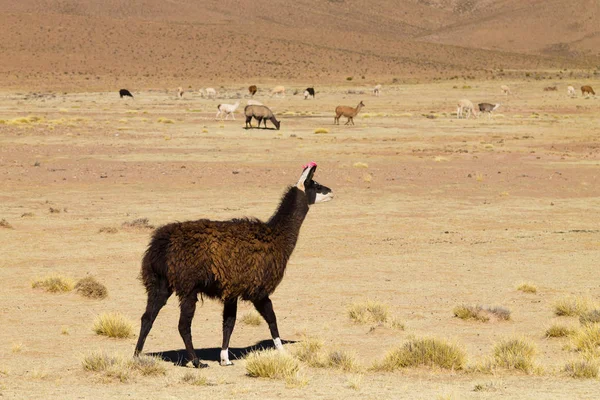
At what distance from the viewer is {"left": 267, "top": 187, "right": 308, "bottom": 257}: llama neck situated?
384 inches

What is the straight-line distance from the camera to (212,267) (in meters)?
9.06

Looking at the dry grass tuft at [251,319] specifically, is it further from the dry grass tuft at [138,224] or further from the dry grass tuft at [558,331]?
the dry grass tuft at [138,224]

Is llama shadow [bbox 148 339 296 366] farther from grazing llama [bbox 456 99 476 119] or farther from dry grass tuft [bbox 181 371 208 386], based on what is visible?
grazing llama [bbox 456 99 476 119]

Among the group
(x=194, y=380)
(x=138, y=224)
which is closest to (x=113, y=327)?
(x=194, y=380)

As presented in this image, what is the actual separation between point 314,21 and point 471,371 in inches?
7211

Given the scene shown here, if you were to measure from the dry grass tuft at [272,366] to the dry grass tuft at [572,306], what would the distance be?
4.70 m

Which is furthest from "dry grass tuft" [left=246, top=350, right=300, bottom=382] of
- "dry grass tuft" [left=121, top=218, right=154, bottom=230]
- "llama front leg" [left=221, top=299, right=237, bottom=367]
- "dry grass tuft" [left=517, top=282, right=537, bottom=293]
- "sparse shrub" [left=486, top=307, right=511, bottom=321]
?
"dry grass tuft" [left=121, top=218, right=154, bottom=230]

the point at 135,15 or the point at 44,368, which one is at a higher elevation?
the point at 135,15

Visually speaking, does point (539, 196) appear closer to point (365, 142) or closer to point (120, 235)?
point (120, 235)

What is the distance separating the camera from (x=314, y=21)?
620 feet

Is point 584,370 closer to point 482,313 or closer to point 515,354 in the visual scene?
point 515,354

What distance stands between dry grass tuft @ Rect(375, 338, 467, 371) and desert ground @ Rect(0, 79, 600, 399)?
116mm

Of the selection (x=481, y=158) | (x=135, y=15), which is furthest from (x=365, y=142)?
(x=135, y=15)

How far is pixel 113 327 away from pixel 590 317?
Answer: 5.41 metres
